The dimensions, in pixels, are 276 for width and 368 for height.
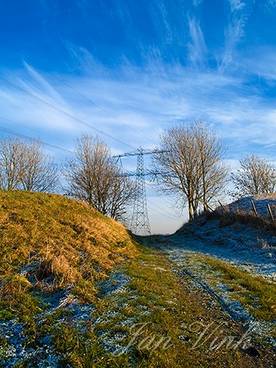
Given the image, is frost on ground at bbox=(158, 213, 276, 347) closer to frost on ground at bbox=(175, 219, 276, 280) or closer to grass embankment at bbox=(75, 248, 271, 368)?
frost on ground at bbox=(175, 219, 276, 280)

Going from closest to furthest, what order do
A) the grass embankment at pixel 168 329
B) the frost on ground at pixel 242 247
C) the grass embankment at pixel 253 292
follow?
the grass embankment at pixel 168 329
the grass embankment at pixel 253 292
the frost on ground at pixel 242 247

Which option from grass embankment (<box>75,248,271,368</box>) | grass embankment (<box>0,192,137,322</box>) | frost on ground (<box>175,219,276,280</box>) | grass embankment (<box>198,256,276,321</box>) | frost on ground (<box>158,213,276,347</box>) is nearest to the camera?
grass embankment (<box>75,248,271,368</box>)

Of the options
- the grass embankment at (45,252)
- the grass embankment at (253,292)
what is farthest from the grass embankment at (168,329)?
the grass embankment at (45,252)

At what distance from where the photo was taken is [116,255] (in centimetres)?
1592

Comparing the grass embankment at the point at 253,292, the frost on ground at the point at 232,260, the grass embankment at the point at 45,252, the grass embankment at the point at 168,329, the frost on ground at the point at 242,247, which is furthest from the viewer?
the frost on ground at the point at 242,247

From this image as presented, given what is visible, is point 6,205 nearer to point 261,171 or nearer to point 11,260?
point 11,260

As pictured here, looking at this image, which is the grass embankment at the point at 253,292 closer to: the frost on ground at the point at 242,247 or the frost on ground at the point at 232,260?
the frost on ground at the point at 232,260

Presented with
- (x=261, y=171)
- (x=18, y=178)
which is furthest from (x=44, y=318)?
(x=261, y=171)

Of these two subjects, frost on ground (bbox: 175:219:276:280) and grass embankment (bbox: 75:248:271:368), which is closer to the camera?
grass embankment (bbox: 75:248:271:368)

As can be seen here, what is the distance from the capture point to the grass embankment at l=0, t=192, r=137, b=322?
9.21m

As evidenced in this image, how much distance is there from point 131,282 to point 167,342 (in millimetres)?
4277

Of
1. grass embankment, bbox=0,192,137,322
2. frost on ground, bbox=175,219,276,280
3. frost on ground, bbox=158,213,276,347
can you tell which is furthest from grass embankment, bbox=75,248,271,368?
frost on ground, bbox=175,219,276,280

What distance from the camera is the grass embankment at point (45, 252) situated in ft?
30.2

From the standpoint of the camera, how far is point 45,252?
12164 mm
